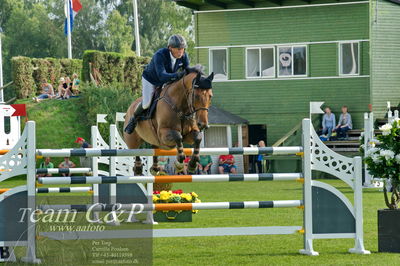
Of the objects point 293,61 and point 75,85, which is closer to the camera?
point 293,61

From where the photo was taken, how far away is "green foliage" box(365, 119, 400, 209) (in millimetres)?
9852

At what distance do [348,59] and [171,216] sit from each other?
65.7 feet

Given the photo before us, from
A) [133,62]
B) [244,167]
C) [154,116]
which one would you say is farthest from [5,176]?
[133,62]

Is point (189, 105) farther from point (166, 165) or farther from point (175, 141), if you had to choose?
point (166, 165)

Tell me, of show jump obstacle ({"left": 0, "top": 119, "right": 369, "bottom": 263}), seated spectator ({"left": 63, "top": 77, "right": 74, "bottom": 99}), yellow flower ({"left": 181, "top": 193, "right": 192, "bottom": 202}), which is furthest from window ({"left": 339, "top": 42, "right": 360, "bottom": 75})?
show jump obstacle ({"left": 0, "top": 119, "right": 369, "bottom": 263})

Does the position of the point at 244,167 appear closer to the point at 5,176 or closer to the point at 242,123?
the point at 242,123

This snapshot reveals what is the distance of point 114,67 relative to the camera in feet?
125

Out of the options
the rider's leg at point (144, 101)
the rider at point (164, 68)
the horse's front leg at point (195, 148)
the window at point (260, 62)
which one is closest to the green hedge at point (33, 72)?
the window at point (260, 62)

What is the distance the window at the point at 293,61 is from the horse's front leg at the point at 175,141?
24.1 meters

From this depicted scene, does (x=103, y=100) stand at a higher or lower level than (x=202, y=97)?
lower

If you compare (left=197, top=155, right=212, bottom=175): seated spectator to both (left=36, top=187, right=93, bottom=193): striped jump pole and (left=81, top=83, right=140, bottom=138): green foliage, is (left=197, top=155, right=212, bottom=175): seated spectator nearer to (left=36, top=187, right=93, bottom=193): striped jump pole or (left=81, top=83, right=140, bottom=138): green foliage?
(left=81, top=83, right=140, bottom=138): green foliage

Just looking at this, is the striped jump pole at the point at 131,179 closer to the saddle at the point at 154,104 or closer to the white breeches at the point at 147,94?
the saddle at the point at 154,104

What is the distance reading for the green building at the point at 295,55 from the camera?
1244 inches

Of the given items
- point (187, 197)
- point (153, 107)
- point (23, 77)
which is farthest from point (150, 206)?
point (23, 77)
